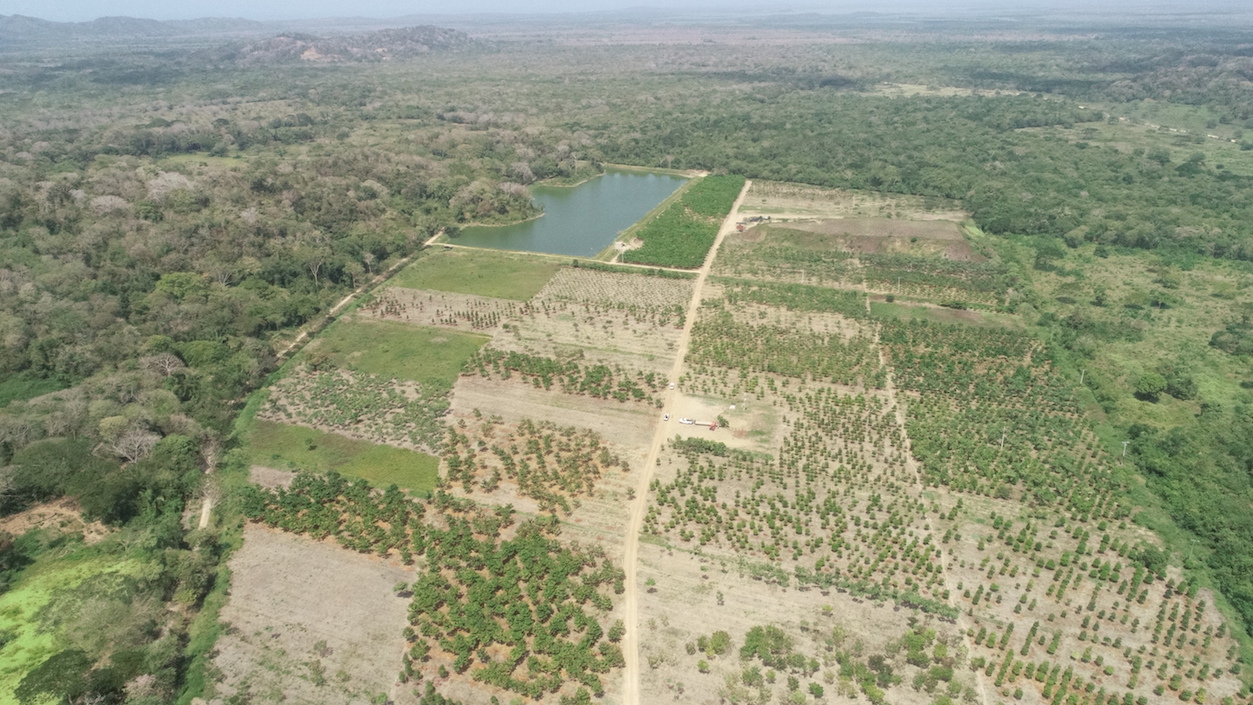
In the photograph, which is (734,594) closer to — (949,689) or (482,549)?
(949,689)

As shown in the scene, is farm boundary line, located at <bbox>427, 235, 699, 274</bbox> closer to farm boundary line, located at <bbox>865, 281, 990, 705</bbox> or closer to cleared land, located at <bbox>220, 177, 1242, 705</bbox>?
cleared land, located at <bbox>220, 177, 1242, 705</bbox>

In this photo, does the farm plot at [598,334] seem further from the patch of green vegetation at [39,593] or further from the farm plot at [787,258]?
the patch of green vegetation at [39,593]

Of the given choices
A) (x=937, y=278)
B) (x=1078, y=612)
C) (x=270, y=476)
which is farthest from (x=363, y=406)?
(x=937, y=278)

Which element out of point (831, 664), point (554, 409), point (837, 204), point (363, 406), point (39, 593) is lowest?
point (831, 664)

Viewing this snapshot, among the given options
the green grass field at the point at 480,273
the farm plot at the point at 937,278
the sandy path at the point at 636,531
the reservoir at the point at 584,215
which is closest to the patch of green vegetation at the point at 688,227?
the reservoir at the point at 584,215

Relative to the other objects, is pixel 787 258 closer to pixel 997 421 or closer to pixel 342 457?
pixel 997 421

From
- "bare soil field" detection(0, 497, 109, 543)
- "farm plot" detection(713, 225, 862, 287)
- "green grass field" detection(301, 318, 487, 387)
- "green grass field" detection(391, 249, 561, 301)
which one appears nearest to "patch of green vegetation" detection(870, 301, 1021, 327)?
"farm plot" detection(713, 225, 862, 287)

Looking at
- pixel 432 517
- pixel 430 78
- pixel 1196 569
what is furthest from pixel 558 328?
pixel 430 78
